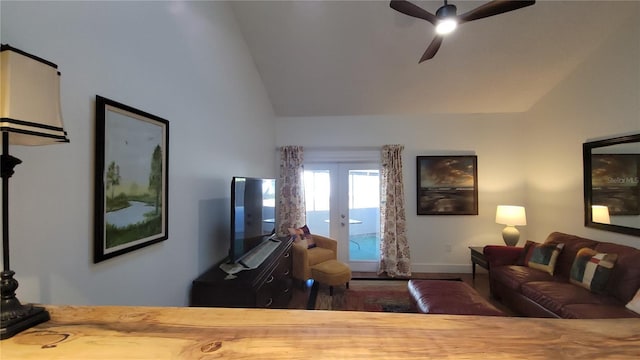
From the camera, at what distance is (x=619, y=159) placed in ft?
10.1

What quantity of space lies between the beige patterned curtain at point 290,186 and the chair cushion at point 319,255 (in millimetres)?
758

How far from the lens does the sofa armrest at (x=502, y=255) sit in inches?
141

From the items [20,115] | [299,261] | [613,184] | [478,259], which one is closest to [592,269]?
[613,184]

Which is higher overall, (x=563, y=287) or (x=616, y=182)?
(x=616, y=182)

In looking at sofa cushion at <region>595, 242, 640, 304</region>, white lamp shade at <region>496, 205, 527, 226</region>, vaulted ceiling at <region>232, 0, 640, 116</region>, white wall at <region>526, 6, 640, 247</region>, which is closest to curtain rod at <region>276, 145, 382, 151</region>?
vaulted ceiling at <region>232, 0, 640, 116</region>

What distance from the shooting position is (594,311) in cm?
228

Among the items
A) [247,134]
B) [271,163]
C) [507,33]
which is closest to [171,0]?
[247,134]

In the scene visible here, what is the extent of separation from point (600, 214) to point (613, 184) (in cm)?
37

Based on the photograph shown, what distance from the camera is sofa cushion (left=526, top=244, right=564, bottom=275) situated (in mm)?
3143

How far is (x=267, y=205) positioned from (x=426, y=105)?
9.92ft

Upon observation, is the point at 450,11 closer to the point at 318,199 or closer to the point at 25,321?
the point at 25,321

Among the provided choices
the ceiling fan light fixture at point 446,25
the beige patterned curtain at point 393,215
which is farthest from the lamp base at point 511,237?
the ceiling fan light fixture at point 446,25

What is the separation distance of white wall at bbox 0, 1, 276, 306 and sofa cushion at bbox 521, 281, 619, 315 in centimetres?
302

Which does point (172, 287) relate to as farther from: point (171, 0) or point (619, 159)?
point (619, 159)
